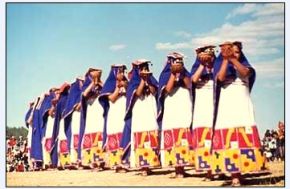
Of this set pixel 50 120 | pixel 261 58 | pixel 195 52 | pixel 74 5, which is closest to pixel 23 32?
pixel 74 5

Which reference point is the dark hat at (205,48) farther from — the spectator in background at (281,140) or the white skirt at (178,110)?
the spectator in background at (281,140)

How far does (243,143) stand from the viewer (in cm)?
404

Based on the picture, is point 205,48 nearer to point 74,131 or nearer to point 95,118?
point 95,118

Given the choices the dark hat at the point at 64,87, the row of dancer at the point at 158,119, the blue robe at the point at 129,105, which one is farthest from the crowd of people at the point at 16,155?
the blue robe at the point at 129,105

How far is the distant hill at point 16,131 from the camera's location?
482 centimetres

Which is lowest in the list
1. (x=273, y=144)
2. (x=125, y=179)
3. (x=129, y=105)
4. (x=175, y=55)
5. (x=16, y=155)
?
(x=125, y=179)

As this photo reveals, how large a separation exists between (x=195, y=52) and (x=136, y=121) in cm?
77

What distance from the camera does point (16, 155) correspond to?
5.29 metres

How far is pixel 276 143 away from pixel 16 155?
2.31 metres

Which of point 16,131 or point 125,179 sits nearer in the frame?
point 125,179

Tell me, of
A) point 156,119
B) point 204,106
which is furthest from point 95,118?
point 204,106

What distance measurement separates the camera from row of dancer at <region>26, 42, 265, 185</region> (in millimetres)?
4090

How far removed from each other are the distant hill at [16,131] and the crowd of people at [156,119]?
0.10m
